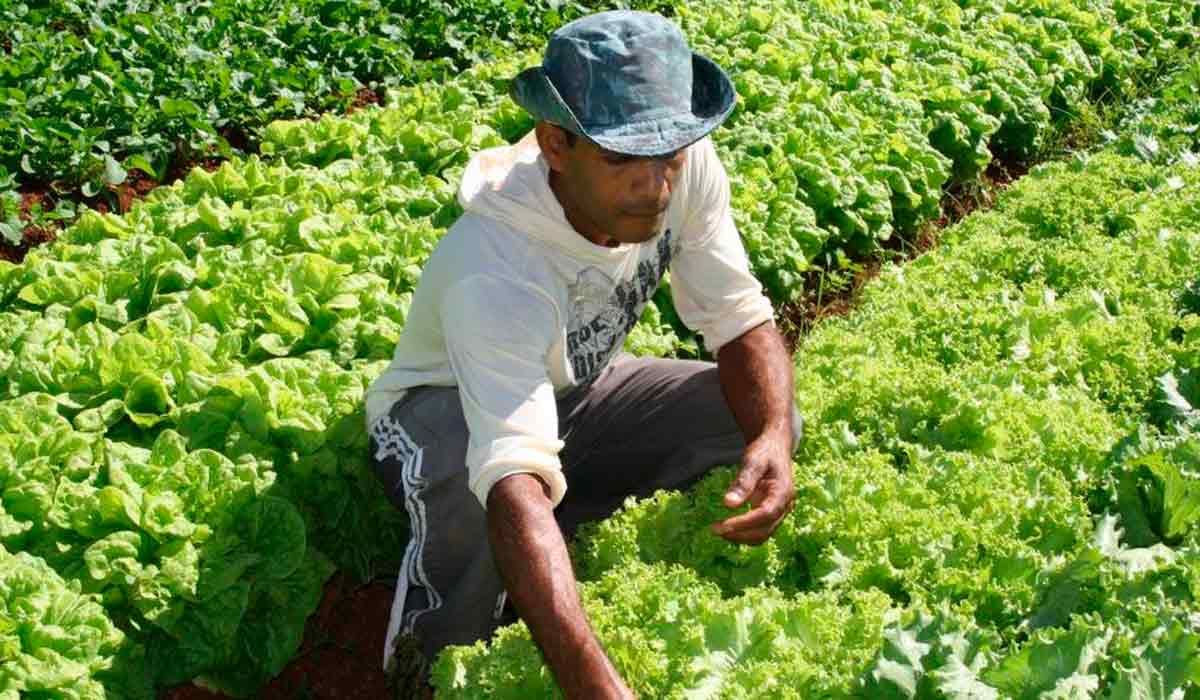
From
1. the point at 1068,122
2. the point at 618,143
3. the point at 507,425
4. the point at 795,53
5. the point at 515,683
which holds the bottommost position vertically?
the point at 1068,122

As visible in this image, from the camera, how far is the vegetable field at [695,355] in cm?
348

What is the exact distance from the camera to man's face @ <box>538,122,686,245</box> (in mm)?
3678

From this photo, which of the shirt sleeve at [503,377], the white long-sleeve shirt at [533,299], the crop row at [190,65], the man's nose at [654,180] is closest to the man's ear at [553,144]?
the white long-sleeve shirt at [533,299]

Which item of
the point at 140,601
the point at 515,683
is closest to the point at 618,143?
the point at 515,683

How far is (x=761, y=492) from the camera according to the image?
392 centimetres

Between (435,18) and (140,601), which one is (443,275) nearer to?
(140,601)

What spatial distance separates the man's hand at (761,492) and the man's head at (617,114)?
679 millimetres

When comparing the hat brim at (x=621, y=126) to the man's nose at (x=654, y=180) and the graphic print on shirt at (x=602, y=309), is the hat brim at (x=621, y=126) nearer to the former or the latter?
the man's nose at (x=654, y=180)

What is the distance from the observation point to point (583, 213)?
388 cm

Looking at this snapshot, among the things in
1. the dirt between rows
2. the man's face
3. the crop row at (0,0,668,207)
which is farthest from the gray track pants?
the crop row at (0,0,668,207)

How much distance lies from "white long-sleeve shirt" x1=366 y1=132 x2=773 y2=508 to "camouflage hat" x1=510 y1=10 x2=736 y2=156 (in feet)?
1.13

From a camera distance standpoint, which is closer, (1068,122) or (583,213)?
(583,213)

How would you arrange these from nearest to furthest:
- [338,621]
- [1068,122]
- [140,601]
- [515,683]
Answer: [515,683]
[140,601]
[338,621]
[1068,122]

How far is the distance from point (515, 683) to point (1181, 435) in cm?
214
